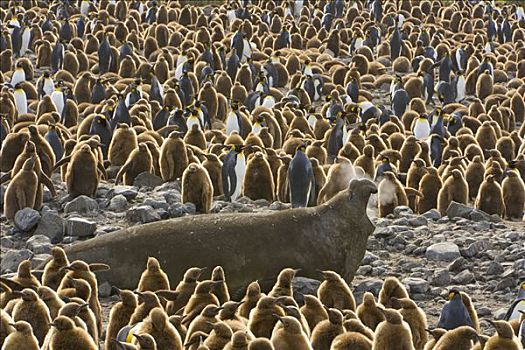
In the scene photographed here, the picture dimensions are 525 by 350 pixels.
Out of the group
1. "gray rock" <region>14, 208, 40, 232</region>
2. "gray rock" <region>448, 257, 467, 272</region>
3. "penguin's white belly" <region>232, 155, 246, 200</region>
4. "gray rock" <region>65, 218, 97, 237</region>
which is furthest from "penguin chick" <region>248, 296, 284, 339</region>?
"penguin's white belly" <region>232, 155, 246, 200</region>

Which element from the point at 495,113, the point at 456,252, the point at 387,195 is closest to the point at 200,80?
the point at 495,113

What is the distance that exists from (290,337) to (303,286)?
2535 mm

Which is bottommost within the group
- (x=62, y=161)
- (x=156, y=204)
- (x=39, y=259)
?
(x=39, y=259)

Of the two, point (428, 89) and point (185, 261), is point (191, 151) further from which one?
point (428, 89)

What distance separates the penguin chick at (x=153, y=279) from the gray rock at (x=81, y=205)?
10.0 ft

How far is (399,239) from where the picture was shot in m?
11.4

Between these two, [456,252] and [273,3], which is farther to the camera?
[273,3]

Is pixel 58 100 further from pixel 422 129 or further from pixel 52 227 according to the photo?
pixel 52 227

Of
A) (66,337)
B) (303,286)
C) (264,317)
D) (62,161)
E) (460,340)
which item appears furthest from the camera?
(62,161)

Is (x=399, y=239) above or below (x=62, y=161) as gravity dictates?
below

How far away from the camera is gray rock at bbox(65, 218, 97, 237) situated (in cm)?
1124

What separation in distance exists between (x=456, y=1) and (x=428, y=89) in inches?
572

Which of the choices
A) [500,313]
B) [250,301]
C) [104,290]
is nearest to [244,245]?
[104,290]

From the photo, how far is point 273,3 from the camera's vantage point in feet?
117
